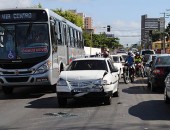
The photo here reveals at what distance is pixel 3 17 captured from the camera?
56.5 ft

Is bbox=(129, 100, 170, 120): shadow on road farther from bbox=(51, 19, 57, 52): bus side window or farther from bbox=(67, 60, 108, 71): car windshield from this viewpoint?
bbox=(51, 19, 57, 52): bus side window

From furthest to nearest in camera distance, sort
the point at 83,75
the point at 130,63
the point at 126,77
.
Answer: the point at 130,63 < the point at 126,77 < the point at 83,75

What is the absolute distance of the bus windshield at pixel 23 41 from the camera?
16891 millimetres

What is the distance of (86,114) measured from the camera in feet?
39.1

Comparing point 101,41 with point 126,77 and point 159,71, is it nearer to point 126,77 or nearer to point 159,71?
point 126,77

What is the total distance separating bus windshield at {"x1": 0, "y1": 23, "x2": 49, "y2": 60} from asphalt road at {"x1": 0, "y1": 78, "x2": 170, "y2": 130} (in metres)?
1.77

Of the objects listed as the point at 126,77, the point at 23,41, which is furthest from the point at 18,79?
the point at 126,77

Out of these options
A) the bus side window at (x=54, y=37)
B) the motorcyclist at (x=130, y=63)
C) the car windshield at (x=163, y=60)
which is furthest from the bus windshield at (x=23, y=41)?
the motorcyclist at (x=130, y=63)

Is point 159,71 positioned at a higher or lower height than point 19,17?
lower

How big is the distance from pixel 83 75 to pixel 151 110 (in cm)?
240

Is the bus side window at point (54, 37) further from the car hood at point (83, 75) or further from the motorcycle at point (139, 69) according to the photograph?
the motorcycle at point (139, 69)

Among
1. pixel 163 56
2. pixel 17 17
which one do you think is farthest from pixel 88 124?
pixel 163 56

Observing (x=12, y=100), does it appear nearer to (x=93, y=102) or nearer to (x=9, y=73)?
(x=9, y=73)

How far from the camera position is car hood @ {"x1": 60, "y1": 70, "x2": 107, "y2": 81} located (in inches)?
532
